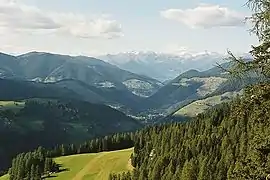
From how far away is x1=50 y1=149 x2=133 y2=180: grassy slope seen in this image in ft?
515

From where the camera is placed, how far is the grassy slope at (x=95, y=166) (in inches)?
6185

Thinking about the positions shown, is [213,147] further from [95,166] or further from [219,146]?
[95,166]

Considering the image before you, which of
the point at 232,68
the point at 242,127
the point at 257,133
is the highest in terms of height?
the point at 232,68

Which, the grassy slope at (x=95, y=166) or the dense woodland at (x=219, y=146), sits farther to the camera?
the grassy slope at (x=95, y=166)

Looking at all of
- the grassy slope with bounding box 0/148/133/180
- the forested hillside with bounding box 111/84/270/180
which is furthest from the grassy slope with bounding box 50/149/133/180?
the forested hillside with bounding box 111/84/270/180

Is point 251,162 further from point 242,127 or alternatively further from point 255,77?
point 242,127

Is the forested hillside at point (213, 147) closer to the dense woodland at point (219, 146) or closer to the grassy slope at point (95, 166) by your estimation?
the dense woodland at point (219, 146)

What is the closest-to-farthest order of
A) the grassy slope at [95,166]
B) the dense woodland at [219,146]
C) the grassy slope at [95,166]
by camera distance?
the dense woodland at [219,146], the grassy slope at [95,166], the grassy slope at [95,166]

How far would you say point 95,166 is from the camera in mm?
168500

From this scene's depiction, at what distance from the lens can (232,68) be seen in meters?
17.1

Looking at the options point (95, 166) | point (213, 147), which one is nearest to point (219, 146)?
point (213, 147)

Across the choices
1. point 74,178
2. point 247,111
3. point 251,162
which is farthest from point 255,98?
point 74,178

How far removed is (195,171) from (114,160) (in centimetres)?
6609

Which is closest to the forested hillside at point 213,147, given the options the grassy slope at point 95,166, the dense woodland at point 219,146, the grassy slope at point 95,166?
the dense woodland at point 219,146
